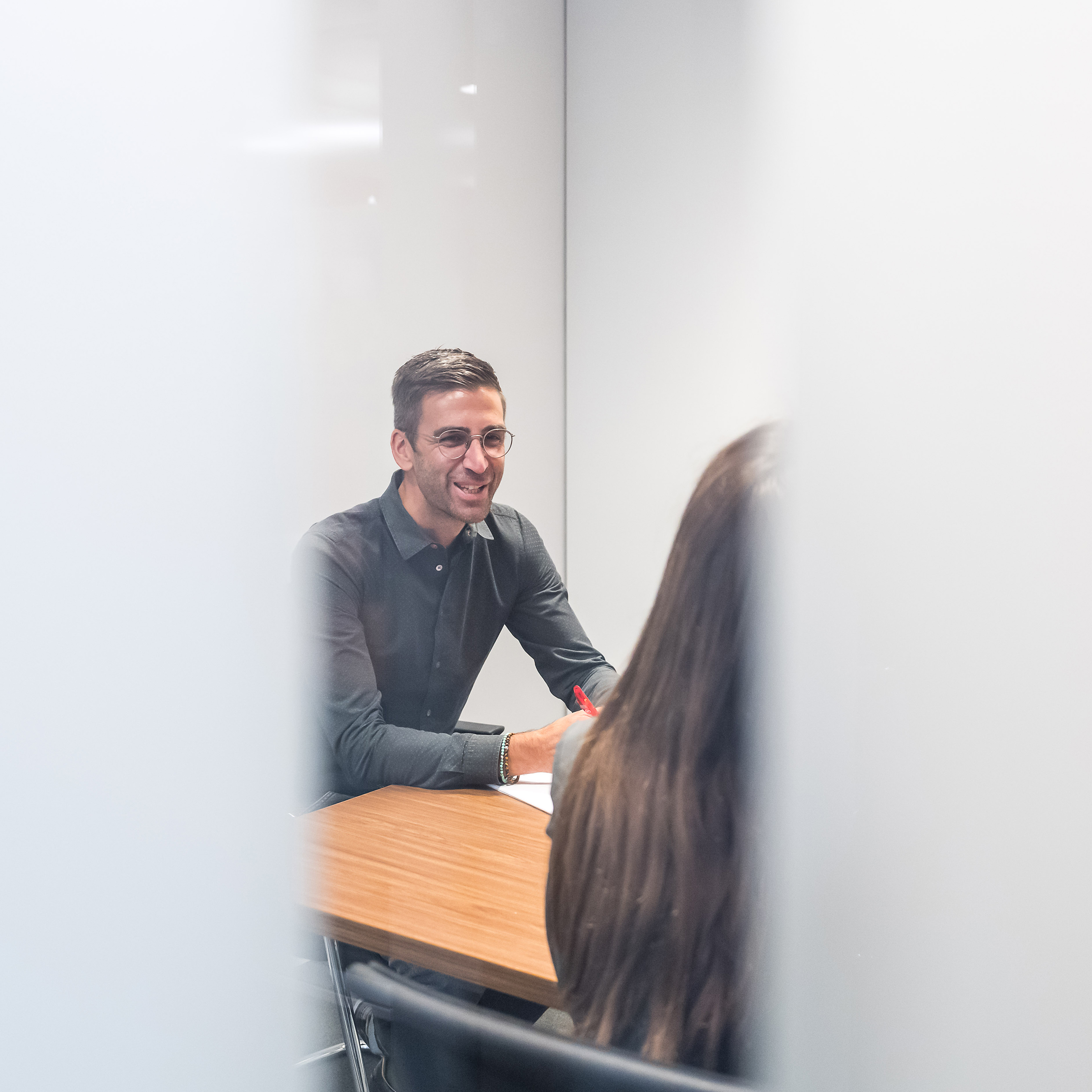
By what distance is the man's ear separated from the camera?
3.18 feet

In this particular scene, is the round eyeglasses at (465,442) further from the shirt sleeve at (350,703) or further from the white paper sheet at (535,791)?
the white paper sheet at (535,791)

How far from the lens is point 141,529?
832 mm

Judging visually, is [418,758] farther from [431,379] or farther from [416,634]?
[431,379]

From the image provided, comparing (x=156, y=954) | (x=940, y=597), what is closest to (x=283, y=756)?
(x=156, y=954)

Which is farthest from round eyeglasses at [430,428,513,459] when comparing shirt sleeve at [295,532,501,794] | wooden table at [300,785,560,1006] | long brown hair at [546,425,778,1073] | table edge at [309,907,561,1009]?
table edge at [309,907,561,1009]

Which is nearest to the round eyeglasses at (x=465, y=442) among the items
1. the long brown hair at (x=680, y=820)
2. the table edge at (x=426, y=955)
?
the long brown hair at (x=680, y=820)

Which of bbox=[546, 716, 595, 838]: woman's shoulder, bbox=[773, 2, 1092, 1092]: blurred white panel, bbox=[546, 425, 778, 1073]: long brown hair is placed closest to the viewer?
bbox=[773, 2, 1092, 1092]: blurred white panel

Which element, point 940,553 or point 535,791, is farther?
point 535,791

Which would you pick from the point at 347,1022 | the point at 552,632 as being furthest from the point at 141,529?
the point at 347,1022

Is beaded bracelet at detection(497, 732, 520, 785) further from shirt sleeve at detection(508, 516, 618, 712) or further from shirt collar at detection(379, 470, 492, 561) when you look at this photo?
shirt collar at detection(379, 470, 492, 561)

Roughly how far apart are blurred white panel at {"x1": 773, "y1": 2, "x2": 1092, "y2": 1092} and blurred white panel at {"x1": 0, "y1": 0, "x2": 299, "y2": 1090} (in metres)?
0.49

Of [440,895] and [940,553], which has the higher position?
[940,553]

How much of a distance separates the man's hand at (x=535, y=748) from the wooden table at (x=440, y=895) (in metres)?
0.04

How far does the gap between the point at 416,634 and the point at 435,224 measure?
1.49ft
